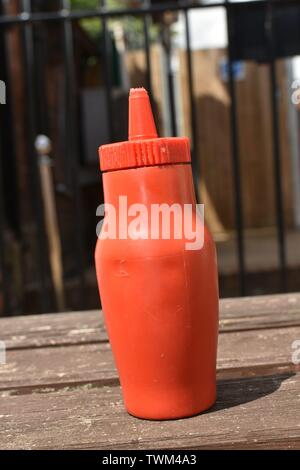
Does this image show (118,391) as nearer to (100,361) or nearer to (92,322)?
(100,361)

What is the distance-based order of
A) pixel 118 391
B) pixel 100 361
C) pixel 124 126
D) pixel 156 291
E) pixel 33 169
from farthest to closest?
pixel 124 126
pixel 33 169
pixel 100 361
pixel 118 391
pixel 156 291

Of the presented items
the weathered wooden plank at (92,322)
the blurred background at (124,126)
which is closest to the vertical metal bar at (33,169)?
the blurred background at (124,126)

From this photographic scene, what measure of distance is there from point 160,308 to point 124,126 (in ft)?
12.8

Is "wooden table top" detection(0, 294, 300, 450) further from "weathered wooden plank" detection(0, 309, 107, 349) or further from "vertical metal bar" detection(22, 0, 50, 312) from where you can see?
"vertical metal bar" detection(22, 0, 50, 312)

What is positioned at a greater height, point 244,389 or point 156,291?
point 156,291

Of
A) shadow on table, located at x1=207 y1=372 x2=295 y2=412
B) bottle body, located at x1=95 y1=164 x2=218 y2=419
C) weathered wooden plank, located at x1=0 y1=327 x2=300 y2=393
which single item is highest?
bottle body, located at x1=95 y1=164 x2=218 y2=419

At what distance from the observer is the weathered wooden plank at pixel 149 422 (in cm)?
55

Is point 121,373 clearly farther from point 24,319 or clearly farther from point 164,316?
point 24,319

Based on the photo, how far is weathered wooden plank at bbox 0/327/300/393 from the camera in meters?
0.78

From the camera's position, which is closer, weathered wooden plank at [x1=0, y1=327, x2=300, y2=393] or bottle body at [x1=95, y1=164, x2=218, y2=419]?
bottle body at [x1=95, y1=164, x2=218, y2=419]

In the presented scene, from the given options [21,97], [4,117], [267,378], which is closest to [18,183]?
[4,117]

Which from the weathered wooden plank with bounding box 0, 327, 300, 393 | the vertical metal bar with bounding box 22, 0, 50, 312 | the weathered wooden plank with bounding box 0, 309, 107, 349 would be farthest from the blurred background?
the weathered wooden plank with bounding box 0, 309, 107, 349

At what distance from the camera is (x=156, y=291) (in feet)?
2.02

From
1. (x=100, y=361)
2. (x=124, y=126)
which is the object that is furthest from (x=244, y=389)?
(x=124, y=126)
